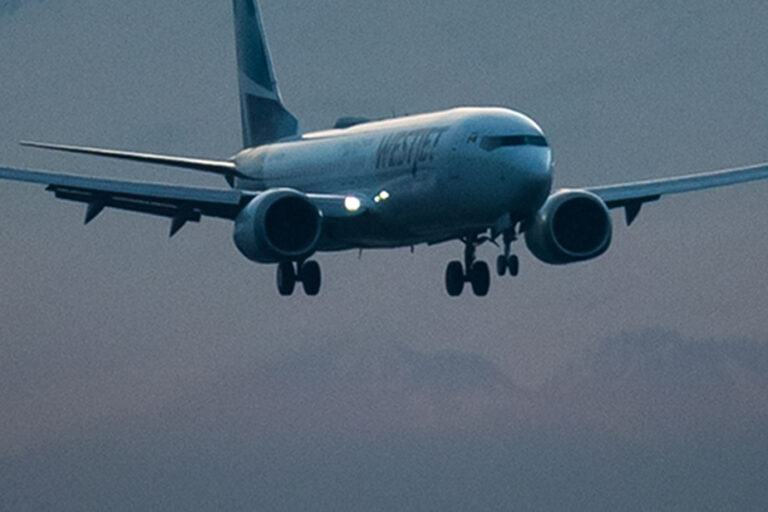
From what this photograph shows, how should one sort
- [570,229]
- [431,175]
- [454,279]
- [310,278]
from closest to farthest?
[431,175], [570,229], [454,279], [310,278]

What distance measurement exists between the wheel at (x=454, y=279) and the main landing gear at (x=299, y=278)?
15.8 ft

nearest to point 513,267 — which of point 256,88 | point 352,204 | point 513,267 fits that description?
point 513,267

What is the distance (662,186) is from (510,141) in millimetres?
9816

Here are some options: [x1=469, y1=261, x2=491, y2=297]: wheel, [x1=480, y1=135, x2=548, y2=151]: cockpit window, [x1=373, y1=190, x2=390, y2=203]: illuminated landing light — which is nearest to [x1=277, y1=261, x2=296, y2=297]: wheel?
[x1=373, y1=190, x2=390, y2=203]: illuminated landing light

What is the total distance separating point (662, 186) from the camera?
232 ft

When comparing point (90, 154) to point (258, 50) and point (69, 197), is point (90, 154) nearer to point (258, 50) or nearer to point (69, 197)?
point (69, 197)

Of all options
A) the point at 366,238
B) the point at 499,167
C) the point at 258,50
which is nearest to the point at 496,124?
the point at 499,167

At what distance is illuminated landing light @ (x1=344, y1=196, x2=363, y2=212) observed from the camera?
67.3m

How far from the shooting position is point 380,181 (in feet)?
222

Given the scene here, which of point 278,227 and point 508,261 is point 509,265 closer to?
point 508,261

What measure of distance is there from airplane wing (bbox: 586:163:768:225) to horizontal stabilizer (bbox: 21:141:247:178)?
1343cm

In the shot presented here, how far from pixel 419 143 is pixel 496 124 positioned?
3432 millimetres

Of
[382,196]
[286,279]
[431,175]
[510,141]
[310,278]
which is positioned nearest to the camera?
[510,141]

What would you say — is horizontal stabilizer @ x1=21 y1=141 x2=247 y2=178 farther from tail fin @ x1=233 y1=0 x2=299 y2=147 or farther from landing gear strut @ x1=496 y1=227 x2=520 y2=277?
landing gear strut @ x1=496 y1=227 x2=520 y2=277
